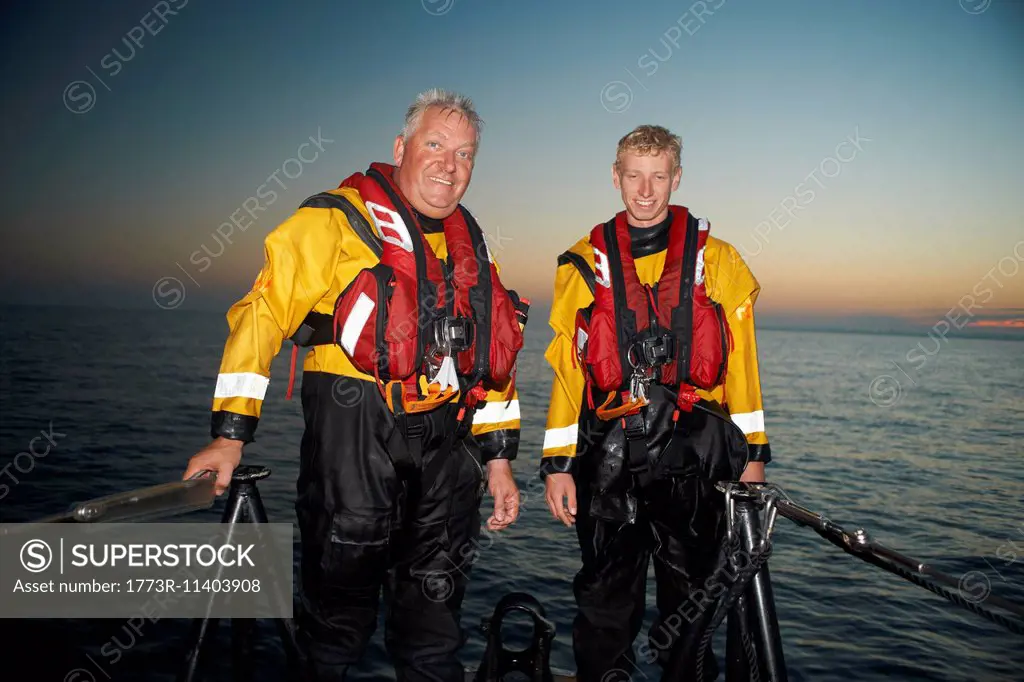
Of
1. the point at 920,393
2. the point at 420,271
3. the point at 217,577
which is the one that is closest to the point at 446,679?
the point at 217,577

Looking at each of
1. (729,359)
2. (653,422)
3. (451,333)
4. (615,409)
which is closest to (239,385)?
(451,333)

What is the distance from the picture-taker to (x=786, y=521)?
34.7 feet

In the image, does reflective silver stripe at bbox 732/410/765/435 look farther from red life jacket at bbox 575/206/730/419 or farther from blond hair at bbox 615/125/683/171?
blond hair at bbox 615/125/683/171

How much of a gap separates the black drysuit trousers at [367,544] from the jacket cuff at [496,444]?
339 mm

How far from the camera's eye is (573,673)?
3955mm

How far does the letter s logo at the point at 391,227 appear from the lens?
299 cm

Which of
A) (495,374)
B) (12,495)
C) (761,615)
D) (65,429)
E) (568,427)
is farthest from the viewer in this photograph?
(65,429)

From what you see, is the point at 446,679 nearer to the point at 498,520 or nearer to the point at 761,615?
the point at 498,520

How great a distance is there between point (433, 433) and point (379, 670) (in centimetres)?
376

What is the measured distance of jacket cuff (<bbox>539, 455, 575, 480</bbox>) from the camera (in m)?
3.67

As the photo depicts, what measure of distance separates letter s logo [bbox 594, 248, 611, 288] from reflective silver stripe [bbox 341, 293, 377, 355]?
143 cm

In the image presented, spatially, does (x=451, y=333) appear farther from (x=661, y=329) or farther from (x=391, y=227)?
(x=661, y=329)

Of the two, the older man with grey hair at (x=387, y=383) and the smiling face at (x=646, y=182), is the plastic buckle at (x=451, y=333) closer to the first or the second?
the older man with grey hair at (x=387, y=383)

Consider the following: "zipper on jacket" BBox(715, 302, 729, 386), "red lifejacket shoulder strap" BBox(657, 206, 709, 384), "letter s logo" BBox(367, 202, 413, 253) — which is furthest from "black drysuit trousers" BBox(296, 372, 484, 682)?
"zipper on jacket" BBox(715, 302, 729, 386)
